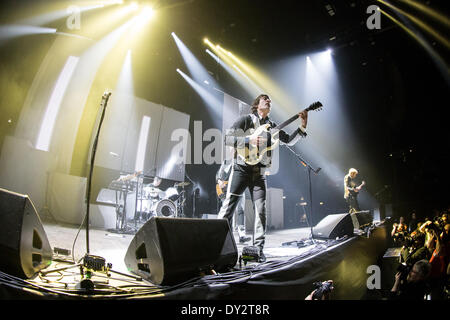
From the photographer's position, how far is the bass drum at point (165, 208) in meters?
6.67

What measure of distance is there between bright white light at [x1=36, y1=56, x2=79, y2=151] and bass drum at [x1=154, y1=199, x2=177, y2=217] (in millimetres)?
3007

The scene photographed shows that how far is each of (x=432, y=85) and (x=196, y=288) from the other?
11.9m

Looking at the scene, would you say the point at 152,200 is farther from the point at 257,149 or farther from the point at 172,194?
the point at 257,149

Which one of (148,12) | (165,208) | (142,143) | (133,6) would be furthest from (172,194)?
(133,6)

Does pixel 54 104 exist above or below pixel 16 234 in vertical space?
above

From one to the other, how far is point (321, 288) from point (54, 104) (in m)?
6.86

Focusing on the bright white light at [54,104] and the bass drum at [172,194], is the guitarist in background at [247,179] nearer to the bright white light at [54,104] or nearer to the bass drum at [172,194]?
the bass drum at [172,194]

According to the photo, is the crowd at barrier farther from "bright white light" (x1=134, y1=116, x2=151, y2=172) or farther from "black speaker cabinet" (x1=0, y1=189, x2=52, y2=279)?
"bright white light" (x1=134, y1=116, x2=151, y2=172)

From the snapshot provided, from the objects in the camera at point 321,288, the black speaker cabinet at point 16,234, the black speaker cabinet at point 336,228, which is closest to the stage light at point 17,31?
the black speaker cabinet at point 16,234

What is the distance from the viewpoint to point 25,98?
17.0 ft

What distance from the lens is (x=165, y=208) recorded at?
6758 mm

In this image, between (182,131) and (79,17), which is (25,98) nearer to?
(79,17)

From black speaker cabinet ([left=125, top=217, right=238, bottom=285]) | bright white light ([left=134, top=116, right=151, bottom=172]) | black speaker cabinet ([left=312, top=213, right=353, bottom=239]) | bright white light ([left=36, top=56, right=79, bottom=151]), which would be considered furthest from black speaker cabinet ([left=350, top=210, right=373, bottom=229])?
bright white light ([left=36, top=56, right=79, bottom=151])

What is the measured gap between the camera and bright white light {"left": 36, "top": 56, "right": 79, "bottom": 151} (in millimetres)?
5875
